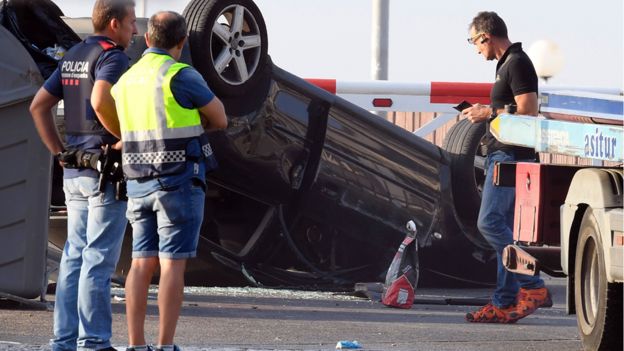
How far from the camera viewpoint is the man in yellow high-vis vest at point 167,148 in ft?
20.4

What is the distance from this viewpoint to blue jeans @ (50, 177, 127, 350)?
6.29m

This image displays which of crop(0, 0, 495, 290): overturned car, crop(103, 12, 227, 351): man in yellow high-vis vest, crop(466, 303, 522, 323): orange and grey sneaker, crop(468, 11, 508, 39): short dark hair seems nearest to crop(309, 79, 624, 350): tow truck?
crop(466, 303, 522, 323): orange and grey sneaker

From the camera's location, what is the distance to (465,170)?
10781 millimetres

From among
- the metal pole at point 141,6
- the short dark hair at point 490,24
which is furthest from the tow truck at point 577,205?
the metal pole at point 141,6

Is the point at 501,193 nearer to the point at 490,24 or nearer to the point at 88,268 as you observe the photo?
the point at 490,24

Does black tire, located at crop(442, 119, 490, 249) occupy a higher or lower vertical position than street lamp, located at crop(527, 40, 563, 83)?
lower

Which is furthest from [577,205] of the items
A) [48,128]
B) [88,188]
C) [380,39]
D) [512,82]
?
[380,39]

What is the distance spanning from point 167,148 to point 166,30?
53 centimetres

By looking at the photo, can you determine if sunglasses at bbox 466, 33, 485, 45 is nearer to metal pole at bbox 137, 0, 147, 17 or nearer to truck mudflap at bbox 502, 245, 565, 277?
truck mudflap at bbox 502, 245, 565, 277

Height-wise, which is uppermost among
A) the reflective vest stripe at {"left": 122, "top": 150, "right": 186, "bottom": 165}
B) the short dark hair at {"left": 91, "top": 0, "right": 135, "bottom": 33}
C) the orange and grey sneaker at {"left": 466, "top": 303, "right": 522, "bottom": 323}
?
the short dark hair at {"left": 91, "top": 0, "right": 135, "bottom": 33}

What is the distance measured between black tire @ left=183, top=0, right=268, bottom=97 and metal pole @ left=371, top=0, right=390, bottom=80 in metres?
10.3

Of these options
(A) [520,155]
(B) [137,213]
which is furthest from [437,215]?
(B) [137,213]

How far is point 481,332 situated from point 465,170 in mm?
2786

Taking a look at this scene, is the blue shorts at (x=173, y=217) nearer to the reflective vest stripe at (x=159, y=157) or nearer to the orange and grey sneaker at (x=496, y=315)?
the reflective vest stripe at (x=159, y=157)
